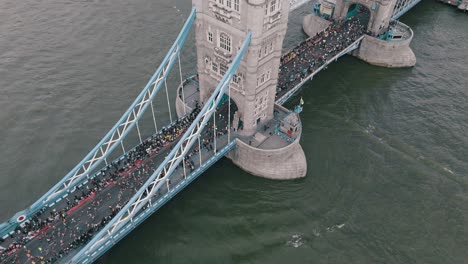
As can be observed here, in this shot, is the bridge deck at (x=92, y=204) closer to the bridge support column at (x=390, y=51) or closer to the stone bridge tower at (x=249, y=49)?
the stone bridge tower at (x=249, y=49)

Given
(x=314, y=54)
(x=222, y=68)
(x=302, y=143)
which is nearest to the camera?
(x=222, y=68)

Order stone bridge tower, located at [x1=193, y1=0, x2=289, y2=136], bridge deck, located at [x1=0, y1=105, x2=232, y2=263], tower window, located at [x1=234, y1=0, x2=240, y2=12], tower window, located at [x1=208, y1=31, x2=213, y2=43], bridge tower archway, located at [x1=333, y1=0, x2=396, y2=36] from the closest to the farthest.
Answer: bridge deck, located at [x1=0, y1=105, x2=232, y2=263]
tower window, located at [x1=234, y1=0, x2=240, y2=12]
stone bridge tower, located at [x1=193, y1=0, x2=289, y2=136]
tower window, located at [x1=208, y1=31, x2=213, y2=43]
bridge tower archway, located at [x1=333, y1=0, x2=396, y2=36]

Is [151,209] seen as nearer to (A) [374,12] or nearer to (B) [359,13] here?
(A) [374,12]

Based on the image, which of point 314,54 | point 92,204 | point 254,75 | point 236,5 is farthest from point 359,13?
point 92,204

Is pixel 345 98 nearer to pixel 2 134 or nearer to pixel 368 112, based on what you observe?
pixel 368 112

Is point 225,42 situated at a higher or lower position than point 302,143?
higher

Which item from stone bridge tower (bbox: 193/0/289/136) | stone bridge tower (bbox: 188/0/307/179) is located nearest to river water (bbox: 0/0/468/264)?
Answer: stone bridge tower (bbox: 188/0/307/179)

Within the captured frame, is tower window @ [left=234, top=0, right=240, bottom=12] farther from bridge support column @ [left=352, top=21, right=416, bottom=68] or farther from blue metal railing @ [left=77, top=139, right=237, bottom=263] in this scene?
bridge support column @ [left=352, top=21, right=416, bottom=68]
